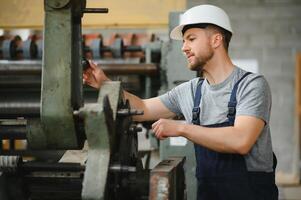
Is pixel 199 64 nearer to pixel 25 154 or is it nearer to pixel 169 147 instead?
pixel 169 147

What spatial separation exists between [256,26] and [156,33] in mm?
1384

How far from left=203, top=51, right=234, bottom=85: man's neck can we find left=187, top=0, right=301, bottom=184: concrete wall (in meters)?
2.54

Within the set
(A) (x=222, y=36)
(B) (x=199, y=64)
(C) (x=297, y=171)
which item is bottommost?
(C) (x=297, y=171)

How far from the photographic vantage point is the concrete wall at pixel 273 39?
4160mm

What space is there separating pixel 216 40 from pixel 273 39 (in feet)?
8.70

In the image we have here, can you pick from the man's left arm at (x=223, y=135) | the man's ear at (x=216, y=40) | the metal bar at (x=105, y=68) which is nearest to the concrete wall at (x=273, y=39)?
the metal bar at (x=105, y=68)

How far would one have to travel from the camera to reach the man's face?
1658 millimetres

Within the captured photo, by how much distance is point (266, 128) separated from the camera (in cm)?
157

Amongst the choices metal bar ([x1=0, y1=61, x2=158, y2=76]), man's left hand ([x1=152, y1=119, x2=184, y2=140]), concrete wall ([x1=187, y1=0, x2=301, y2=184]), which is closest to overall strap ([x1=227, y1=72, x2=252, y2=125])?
man's left hand ([x1=152, y1=119, x2=184, y2=140])

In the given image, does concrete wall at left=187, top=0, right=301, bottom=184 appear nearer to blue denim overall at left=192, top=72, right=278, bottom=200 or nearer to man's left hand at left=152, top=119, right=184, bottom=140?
blue denim overall at left=192, top=72, right=278, bottom=200

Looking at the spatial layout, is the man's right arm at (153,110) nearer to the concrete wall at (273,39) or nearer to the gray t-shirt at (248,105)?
the gray t-shirt at (248,105)

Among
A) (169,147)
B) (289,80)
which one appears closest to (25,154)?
(169,147)

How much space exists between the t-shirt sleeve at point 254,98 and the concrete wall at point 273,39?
267 centimetres

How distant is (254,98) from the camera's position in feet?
4.91
